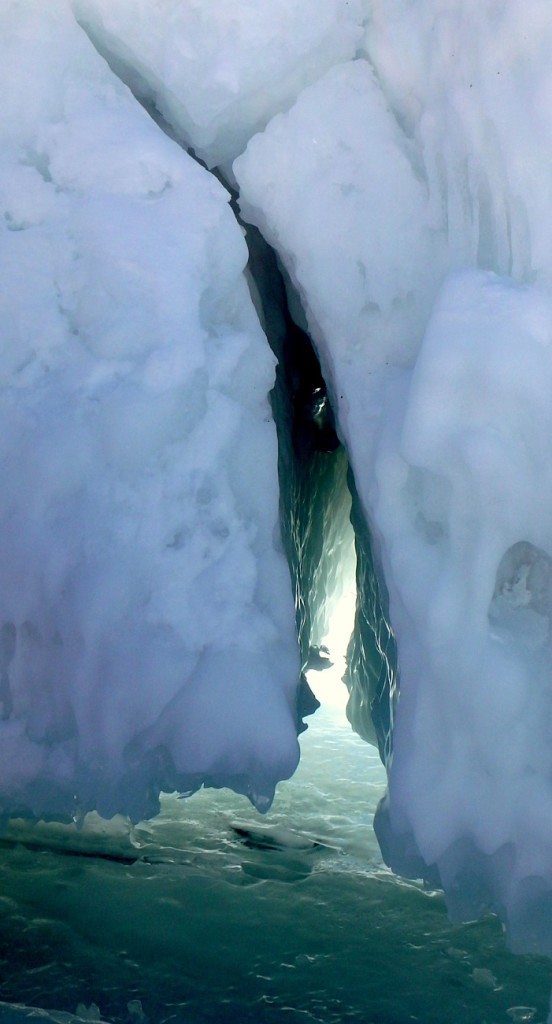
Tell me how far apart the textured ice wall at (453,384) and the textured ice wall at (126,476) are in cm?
20

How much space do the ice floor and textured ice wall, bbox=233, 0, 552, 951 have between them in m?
0.29

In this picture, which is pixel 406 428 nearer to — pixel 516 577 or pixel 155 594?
pixel 516 577

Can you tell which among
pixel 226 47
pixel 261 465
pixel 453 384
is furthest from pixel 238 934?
pixel 226 47

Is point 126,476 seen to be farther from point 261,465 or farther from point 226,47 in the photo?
point 226,47

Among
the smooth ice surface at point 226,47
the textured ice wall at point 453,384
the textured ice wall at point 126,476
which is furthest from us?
the smooth ice surface at point 226,47

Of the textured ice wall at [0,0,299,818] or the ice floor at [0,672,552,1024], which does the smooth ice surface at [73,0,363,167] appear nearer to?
the textured ice wall at [0,0,299,818]

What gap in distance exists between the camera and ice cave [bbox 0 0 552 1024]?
159 cm

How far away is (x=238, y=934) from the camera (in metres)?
1.97

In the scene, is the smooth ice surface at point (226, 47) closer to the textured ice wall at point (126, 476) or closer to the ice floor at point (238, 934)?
the textured ice wall at point (126, 476)

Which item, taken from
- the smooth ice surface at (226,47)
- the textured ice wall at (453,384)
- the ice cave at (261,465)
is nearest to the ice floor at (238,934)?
the ice cave at (261,465)

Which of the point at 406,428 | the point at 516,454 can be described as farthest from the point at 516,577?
the point at 406,428

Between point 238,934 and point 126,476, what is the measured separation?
0.96 m

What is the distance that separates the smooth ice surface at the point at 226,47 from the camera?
1.90 metres

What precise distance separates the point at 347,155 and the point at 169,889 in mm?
1588
